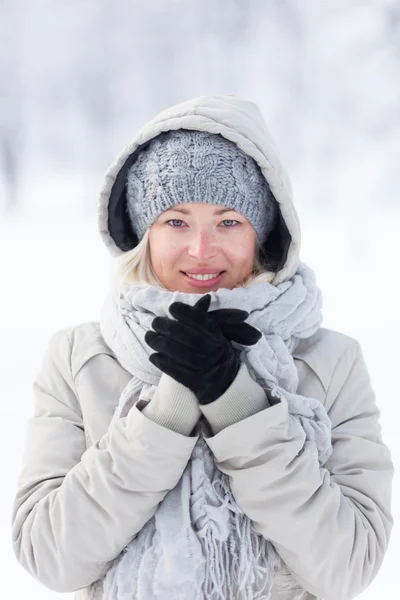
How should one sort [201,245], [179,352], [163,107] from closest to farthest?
[179,352] → [201,245] → [163,107]

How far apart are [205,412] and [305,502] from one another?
0.60 feet

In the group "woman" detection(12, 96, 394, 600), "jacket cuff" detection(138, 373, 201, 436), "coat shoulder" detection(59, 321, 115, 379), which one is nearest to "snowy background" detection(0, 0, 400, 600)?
"coat shoulder" detection(59, 321, 115, 379)

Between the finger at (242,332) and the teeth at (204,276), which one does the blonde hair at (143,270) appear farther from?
the finger at (242,332)

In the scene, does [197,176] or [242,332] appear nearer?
[242,332]

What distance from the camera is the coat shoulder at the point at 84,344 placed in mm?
1209

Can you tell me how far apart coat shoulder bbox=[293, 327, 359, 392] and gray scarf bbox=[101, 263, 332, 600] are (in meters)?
0.03

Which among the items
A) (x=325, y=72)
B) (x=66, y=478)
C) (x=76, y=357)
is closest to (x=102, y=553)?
(x=66, y=478)

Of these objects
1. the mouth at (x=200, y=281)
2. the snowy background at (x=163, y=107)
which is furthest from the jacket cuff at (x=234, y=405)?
the snowy background at (x=163, y=107)

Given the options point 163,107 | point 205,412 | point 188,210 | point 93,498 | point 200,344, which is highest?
point 163,107

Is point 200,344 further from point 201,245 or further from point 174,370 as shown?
point 201,245

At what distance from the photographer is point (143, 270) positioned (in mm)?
1219

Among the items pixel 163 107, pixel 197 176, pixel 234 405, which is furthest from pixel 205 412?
pixel 163 107

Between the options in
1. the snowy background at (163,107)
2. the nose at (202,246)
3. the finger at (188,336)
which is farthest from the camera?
the snowy background at (163,107)

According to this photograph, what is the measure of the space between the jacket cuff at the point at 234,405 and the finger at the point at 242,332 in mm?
46
